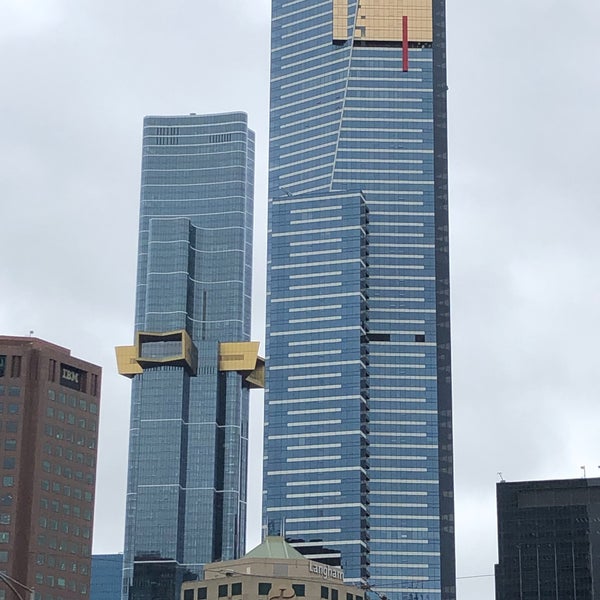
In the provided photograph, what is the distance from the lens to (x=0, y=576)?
78.5m

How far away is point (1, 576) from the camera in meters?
78.3

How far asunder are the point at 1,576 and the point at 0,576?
21 centimetres
